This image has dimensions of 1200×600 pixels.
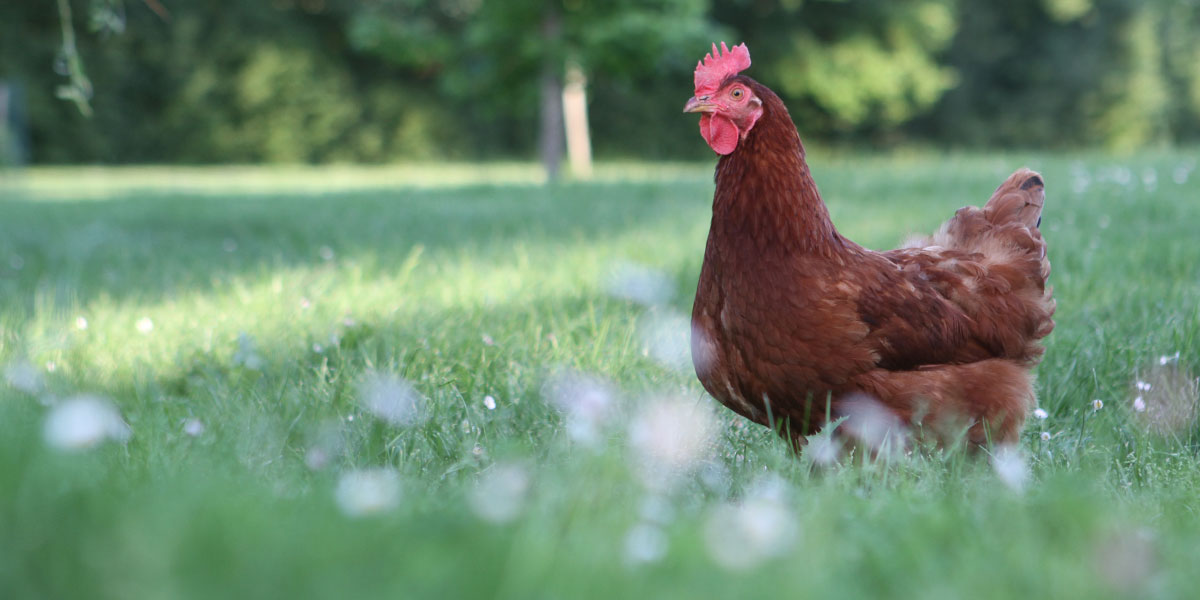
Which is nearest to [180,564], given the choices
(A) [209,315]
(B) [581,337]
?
(B) [581,337]

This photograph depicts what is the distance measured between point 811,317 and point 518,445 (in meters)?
0.94

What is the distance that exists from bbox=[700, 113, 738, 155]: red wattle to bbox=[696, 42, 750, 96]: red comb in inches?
3.1

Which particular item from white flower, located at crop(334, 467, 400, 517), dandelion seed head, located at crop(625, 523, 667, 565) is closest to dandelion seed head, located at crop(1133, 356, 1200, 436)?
dandelion seed head, located at crop(625, 523, 667, 565)

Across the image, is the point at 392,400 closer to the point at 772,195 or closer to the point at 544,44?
the point at 772,195

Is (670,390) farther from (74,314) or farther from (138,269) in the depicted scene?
(138,269)

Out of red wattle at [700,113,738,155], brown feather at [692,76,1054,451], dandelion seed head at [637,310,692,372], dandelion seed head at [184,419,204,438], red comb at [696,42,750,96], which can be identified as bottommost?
dandelion seed head at [637,310,692,372]

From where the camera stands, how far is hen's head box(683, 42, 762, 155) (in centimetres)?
238

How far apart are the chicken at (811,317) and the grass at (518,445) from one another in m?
0.18

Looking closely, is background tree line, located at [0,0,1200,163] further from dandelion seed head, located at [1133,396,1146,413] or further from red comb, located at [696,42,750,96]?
dandelion seed head, located at [1133,396,1146,413]

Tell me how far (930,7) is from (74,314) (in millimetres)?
24068

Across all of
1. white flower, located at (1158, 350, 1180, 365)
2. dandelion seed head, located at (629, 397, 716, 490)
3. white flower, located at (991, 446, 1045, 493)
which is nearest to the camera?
white flower, located at (991, 446, 1045, 493)

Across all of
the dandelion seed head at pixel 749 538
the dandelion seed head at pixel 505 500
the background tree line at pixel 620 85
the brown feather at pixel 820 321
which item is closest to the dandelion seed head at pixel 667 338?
the brown feather at pixel 820 321

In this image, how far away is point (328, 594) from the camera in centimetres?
103

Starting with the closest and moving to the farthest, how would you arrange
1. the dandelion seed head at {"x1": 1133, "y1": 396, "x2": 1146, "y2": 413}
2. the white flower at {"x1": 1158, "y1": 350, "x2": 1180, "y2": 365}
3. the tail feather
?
the dandelion seed head at {"x1": 1133, "y1": 396, "x2": 1146, "y2": 413}, the white flower at {"x1": 1158, "y1": 350, "x2": 1180, "y2": 365}, the tail feather
